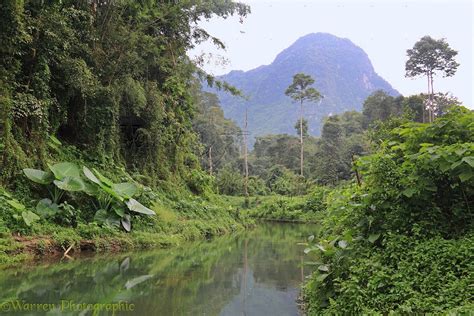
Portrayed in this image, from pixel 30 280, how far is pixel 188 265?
370cm

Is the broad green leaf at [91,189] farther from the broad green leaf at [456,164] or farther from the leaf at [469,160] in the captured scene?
the leaf at [469,160]

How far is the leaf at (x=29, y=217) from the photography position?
9258 mm

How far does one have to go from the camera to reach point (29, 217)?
9.38m

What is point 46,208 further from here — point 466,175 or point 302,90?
point 302,90

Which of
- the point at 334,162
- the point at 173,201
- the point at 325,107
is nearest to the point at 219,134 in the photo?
the point at 334,162

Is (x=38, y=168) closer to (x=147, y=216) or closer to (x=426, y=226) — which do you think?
(x=147, y=216)

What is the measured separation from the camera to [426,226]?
16.8ft

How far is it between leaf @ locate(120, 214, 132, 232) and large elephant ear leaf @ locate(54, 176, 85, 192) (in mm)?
1643

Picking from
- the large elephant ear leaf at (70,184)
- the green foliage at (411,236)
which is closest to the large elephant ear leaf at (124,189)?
the large elephant ear leaf at (70,184)

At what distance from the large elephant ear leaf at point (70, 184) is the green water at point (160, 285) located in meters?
2.04

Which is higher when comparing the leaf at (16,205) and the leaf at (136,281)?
the leaf at (16,205)

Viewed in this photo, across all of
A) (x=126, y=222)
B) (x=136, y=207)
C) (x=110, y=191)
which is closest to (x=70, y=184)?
(x=110, y=191)

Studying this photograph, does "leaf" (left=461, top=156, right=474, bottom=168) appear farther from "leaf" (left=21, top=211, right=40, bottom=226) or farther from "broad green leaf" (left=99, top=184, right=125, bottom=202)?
"broad green leaf" (left=99, top=184, right=125, bottom=202)

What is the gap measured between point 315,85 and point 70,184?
12665 centimetres
